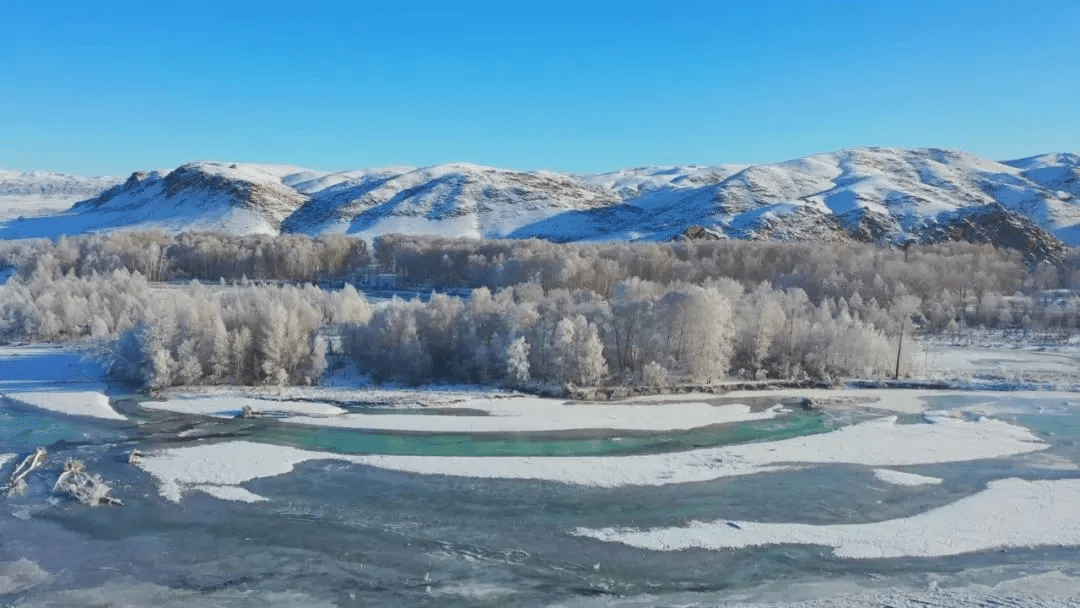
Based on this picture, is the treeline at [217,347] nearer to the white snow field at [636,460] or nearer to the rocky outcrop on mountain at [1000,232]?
the white snow field at [636,460]

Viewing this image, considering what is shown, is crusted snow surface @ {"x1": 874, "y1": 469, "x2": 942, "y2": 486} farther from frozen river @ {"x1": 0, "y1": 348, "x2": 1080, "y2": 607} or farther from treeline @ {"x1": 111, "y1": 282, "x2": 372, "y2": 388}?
treeline @ {"x1": 111, "y1": 282, "x2": 372, "y2": 388}

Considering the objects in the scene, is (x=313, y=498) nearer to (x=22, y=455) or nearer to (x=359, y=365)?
(x=22, y=455)

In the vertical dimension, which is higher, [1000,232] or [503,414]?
[1000,232]

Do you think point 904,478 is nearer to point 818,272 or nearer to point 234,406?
point 234,406

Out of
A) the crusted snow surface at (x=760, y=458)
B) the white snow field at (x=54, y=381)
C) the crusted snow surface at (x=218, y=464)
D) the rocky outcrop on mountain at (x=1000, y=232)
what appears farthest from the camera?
the rocky outcrop on mountain at (x=1000, y=232)

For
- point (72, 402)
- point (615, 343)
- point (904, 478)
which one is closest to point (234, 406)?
point (72, 402)

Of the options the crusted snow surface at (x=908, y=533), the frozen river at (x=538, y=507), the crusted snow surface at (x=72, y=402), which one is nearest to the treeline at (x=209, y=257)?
the crusted snow surface at (x=72, y=402)
